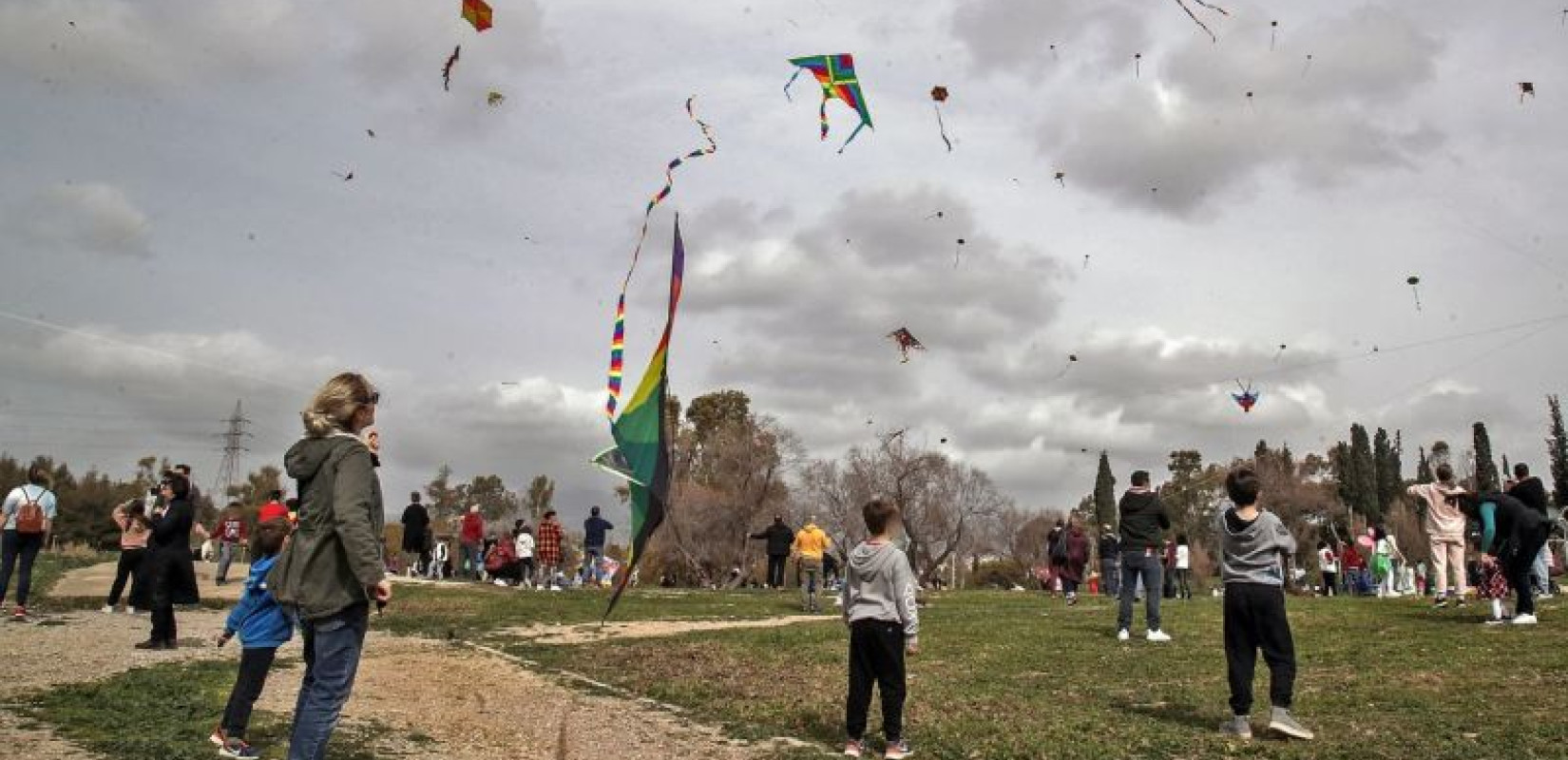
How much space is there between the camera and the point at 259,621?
298 inches

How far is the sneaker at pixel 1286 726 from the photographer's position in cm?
779

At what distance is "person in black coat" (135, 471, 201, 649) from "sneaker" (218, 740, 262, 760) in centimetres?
603

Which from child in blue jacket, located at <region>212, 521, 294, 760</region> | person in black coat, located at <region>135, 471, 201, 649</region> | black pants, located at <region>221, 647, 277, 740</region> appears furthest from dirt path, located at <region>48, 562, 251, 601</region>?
black pants, located at <region>221, 647, 277, 740</region>

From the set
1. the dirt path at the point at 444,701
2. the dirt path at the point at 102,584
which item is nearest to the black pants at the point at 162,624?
the dirt path at the point at 444,701

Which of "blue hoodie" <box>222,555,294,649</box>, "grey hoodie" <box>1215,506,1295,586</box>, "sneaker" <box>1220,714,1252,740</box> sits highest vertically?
"grey hoodie" <box>1215,506,1295,586</box>

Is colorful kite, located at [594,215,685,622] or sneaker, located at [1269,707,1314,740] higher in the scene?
colorful kite, located at [594,215,685,622]

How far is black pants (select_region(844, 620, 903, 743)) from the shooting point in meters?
7.72

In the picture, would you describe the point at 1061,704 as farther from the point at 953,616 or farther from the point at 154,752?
the point at 953,616

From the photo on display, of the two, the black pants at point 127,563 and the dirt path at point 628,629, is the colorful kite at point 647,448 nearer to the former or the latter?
the dirt path at point 628,629

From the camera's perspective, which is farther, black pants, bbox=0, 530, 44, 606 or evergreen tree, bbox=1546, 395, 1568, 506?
evergreen tree, bbox=1546, 395, 1568, 506

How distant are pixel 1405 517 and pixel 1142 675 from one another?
92813 millimetres

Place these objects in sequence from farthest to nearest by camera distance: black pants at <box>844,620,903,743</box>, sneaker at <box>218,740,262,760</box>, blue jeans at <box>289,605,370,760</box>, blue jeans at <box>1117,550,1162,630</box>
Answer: blue jeans at <box>1117,550,1162,630</box> < black pants at <box>844,620,903,743</box> < sneaker at <box>218,740,262,760</box> < blue jeans at <box>289,605,370,760</box>

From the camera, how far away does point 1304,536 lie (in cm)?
9469

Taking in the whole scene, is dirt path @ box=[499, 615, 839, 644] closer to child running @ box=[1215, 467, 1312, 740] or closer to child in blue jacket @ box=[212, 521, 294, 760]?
child in blue jacket @ box=[212, 521, 294, 760]
